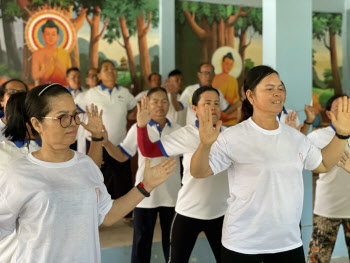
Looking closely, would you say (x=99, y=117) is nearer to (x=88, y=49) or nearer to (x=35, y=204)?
(x=35, y=204)

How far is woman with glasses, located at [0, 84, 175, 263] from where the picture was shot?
65.7 inches

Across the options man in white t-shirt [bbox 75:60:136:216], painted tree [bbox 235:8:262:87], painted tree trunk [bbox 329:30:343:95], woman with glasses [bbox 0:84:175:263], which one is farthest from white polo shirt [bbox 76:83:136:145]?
painted tree trunk [bbox 329:30:343:95]

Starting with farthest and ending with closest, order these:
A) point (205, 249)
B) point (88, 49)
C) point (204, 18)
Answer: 1. point (204, 18)
2. point (88, 49)
3. point (205, 249)

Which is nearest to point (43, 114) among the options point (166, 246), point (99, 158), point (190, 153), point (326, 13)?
point (99, 158)

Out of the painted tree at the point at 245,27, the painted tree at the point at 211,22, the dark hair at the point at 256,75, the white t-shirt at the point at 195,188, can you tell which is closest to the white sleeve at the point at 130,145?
the white t-shirt at the point at 195,188

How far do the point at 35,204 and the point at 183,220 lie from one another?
1402 millimetres

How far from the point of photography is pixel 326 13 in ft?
28.1

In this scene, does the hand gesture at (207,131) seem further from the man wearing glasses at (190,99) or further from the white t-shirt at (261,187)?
the man wearing glasses at (190,99)

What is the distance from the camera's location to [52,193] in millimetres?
1675

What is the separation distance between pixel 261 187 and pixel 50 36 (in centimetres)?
517

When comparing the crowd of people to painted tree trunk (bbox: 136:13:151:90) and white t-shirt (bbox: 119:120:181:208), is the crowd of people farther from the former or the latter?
painted tree trunk (bbox: 136:13:151:90)

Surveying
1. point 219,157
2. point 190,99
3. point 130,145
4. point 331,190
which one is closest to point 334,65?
point 190,99

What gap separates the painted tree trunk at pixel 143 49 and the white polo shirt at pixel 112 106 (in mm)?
1691

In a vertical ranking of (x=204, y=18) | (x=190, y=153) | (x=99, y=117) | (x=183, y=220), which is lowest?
(x=183, y=220)
